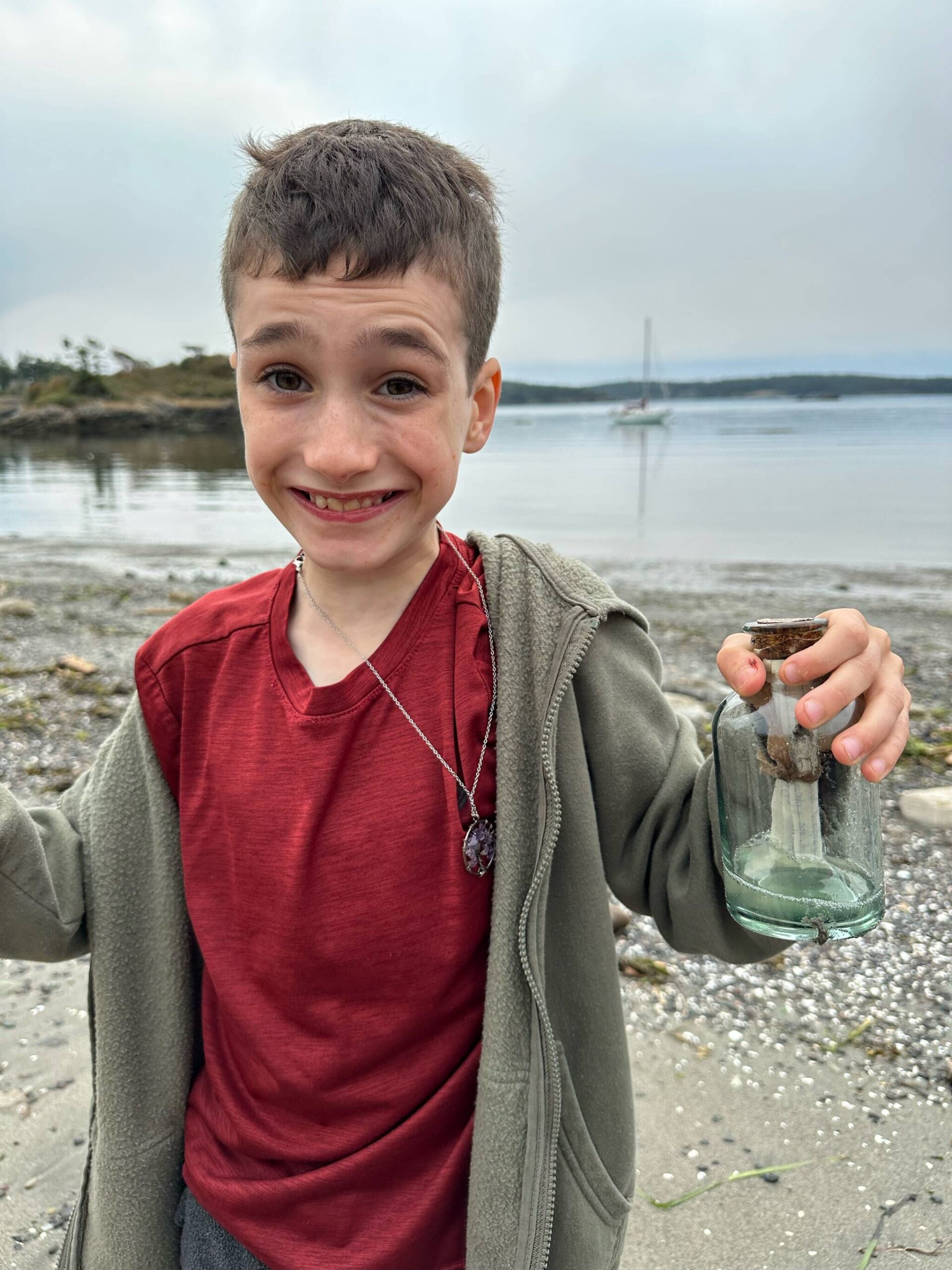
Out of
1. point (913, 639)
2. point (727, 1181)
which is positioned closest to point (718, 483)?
point (913, 639)

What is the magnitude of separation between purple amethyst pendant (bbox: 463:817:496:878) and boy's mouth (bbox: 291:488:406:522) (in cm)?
61

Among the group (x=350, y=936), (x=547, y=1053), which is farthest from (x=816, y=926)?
(x=350, y=936)

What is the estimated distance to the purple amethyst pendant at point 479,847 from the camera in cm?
176

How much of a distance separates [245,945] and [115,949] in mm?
327

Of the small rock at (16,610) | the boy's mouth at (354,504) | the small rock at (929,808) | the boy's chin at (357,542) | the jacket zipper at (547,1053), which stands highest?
the boy's mouth at (354,504)

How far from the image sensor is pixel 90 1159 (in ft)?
6.80

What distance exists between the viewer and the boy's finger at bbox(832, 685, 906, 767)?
4.63 ft

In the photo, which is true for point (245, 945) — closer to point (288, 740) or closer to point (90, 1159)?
point (288, 740)

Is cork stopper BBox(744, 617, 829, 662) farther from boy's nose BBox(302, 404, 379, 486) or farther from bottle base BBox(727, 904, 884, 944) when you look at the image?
boy's nose BBox(302, 404, 379, 486)

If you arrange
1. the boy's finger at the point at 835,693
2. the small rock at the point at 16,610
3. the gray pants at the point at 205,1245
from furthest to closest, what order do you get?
the small rock at the point at 16,610
the gray pants at the point at 205,1245
the boy's finger at the point at 835,693

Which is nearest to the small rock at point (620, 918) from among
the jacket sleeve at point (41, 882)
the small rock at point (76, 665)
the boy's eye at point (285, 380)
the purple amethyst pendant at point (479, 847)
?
the purple amethyst pendant at point (479, 847)

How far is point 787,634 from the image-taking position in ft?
4.86

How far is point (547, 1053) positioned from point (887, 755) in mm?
800

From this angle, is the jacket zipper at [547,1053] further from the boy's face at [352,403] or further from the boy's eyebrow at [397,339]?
the boy's eyebrow at [397,339]
